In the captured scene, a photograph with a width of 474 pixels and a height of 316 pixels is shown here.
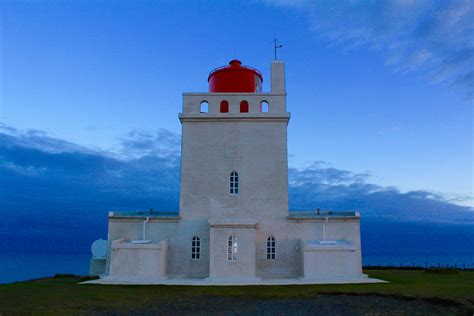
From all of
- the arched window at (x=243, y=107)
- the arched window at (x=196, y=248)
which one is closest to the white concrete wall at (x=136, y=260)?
the arched window at (x=196, y=248)

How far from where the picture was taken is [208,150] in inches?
892

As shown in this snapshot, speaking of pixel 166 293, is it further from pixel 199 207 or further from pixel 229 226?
pixel 199 207

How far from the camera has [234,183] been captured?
22422 millimetres

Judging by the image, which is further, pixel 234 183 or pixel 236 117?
pixel 236 117

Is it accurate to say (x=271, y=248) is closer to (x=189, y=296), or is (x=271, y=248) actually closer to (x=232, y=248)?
(x=232, y=248)

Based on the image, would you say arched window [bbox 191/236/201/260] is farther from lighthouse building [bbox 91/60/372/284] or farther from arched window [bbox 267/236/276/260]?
arched window [bbox 267/236/276/260]

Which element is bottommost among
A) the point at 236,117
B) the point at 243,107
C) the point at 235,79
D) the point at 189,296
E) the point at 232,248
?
the point at 189,296

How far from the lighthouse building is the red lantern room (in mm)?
60

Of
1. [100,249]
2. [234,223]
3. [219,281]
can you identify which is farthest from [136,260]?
[234,223]

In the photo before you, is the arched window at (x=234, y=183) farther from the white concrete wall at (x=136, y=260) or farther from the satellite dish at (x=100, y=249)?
the satellite dish at (x=100, y=249)

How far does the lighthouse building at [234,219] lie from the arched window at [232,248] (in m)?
0.05

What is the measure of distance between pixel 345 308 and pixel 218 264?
8.83 metres

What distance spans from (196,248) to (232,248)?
260cm

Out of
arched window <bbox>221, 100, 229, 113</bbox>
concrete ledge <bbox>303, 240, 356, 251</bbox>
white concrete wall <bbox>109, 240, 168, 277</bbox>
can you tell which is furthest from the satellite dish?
concrete ledge <bbox>303, 240, 356, 251</bbox>
